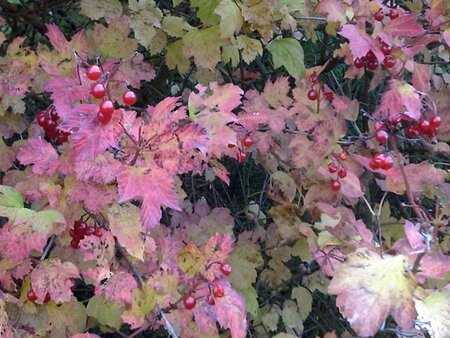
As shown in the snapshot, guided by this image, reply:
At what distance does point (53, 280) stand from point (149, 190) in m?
0.42

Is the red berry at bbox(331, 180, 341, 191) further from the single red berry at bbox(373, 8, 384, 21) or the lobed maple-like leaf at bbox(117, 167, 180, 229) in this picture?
the lobed maple-like leaf at bbox(117, 167, 180, 229)

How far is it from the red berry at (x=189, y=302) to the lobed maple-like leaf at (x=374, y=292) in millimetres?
362

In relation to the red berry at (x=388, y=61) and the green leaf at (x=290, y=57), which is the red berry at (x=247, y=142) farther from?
the red berry at (x=388, y=61)

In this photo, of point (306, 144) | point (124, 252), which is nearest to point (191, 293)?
point (124, 252)

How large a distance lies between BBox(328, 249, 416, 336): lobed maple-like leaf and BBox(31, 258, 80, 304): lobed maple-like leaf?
59 cm

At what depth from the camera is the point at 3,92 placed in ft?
4.85

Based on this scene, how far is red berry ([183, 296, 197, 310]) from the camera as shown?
50.8 inches

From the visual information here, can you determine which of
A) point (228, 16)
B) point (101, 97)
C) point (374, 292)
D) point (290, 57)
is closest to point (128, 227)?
point (101, 97)

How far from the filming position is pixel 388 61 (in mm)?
1553

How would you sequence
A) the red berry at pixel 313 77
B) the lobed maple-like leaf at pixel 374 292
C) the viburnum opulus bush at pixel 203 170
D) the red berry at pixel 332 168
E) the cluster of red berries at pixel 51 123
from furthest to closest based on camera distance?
the red berry at pixel 313 77, the red berry at pixel 332 168, the cluster of red berries at pixel 51 123, the viburnum opulus bush at pixel 203 170, the lobed maple-like leaf at pixel 374 292

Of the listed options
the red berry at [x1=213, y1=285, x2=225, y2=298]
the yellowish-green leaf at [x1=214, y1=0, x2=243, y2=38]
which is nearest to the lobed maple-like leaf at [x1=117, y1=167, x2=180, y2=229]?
the red berry at [x1=213, y1=285, x2=225, y2=298]

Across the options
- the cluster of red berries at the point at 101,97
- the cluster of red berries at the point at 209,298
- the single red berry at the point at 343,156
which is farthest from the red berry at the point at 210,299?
the single red berry at the point at 343,156

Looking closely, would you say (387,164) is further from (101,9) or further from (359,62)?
(101,9)

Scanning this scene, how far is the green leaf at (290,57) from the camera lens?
70.1 inches
